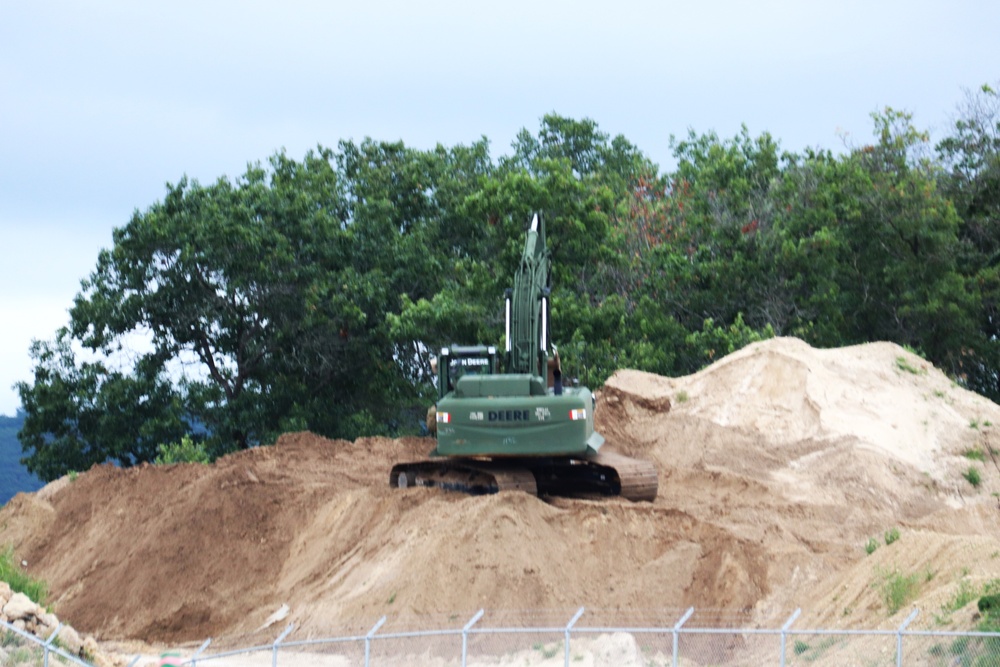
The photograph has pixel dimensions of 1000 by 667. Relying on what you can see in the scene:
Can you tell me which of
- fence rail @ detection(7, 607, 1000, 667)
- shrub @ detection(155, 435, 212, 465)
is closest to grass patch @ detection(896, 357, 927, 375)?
fence rail @ detection(7, 607, 1000, 667)

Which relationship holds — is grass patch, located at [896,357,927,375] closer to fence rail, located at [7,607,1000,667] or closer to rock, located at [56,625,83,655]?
fence rail, located at [7,607,1000,667]

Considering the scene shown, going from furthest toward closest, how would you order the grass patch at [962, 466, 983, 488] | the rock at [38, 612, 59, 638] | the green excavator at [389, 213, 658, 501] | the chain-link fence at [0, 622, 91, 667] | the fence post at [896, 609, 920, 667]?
the grass patch at [962, 466, 983, 488], the green excavator at [389, 213, 658, 501], the rock at [38, 612, 59, 638], the chain-link fence at [0, 622, 91, 667], the fence post at [896, 609, 920, 667]

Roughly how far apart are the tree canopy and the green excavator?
33.3 ft

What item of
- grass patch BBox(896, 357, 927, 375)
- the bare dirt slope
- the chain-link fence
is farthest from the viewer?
grass patch BBox(896, 357, 927, 375)

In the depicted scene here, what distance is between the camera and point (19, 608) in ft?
47.0

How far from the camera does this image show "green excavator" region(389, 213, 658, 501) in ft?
70.3

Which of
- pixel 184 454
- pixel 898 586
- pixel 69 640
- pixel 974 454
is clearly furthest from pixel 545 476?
pixel 184 454

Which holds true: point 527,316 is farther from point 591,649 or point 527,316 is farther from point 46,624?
point 46,624

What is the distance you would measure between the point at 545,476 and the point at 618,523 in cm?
363

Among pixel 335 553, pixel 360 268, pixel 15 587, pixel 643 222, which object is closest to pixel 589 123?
pixel 643 222

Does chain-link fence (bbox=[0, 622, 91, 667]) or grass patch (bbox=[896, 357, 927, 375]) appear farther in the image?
grass patch (bbox=[896, 357, 927, 375])

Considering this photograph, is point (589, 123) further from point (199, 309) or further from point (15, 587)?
point (15, 587)

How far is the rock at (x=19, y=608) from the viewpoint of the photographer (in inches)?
558

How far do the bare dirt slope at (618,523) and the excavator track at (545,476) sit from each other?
0.64 m
